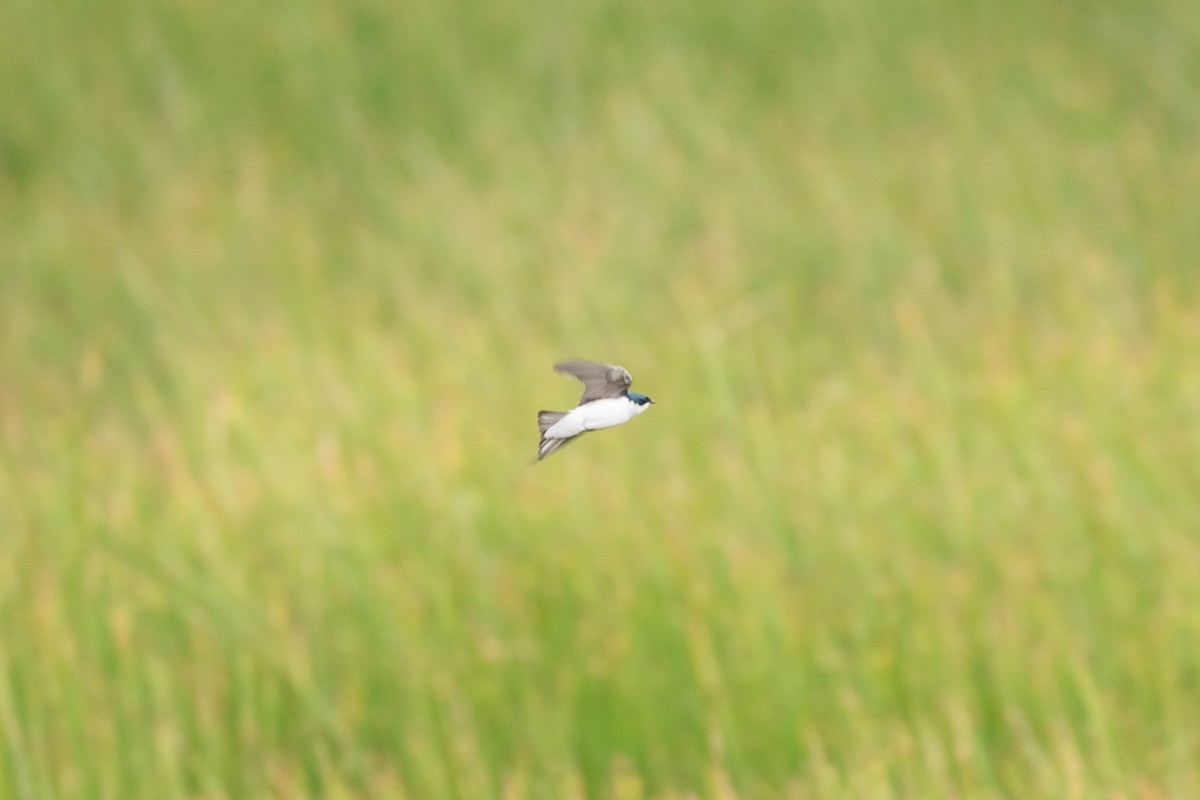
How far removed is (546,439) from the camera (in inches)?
38.3

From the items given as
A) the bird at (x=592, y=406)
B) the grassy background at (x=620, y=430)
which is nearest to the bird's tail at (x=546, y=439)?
the bird at (x=592, y=406)

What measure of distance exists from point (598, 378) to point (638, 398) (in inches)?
1.3

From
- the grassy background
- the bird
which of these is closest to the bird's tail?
the bird

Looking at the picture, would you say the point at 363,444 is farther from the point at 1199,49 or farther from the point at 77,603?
the point at 1199,49

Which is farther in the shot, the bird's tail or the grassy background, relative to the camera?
the grassy background

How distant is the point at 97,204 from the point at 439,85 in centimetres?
169

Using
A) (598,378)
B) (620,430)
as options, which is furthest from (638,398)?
(620,430)

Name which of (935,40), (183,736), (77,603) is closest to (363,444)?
(77,603)

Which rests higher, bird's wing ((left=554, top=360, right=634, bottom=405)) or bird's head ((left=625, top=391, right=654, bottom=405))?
bird's wing ((left=554, top=360, right=634, bottom=405))

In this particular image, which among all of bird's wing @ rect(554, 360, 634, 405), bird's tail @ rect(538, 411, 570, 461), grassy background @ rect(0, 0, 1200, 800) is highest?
grassy background @ rect(0, 0, 1200, 800)

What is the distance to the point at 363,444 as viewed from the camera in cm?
427

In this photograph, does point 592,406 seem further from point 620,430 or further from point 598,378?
point 620,430

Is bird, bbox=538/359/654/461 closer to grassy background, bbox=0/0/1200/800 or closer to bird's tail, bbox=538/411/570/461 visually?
bird's tail, bbox=538/411/570/461

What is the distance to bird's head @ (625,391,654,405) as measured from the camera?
3.26 ft
